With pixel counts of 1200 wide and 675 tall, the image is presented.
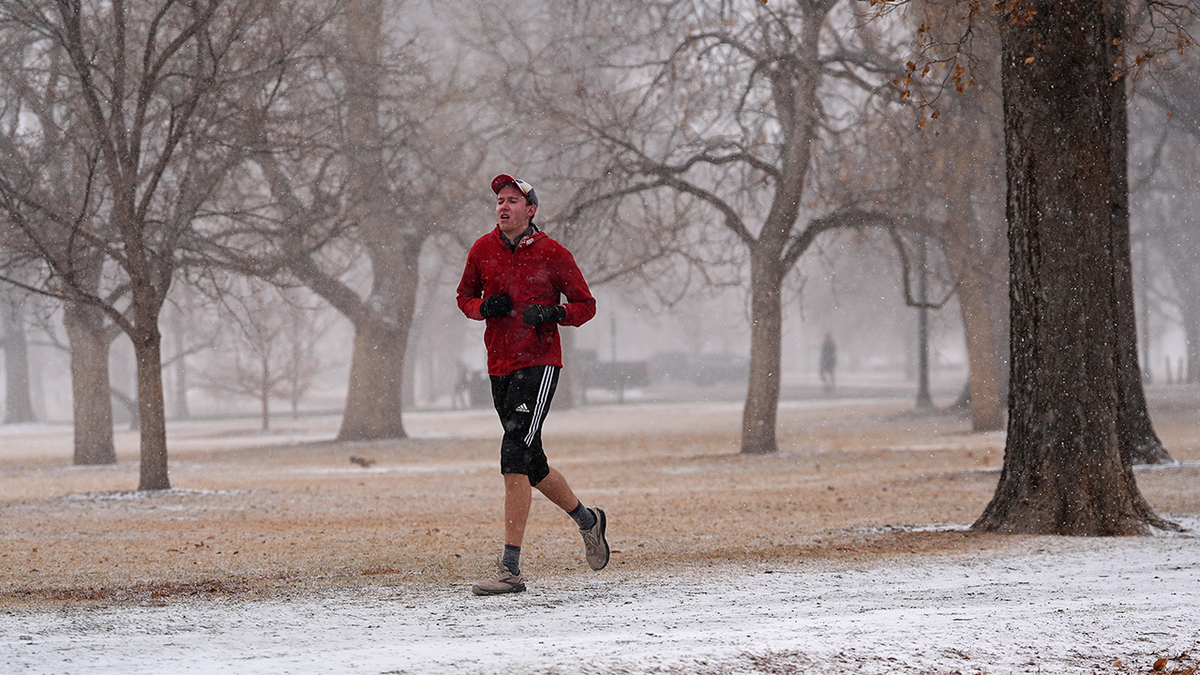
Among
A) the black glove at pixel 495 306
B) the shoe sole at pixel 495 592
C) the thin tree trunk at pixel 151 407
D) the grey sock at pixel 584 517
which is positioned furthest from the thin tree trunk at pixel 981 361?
the black glove at pixel 495 306

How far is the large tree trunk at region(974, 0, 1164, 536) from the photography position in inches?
350

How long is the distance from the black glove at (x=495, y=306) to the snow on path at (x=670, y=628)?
1.39 meters

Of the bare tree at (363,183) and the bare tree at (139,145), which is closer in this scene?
the bare tree at (139,145)

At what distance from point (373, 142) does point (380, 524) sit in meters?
11.8

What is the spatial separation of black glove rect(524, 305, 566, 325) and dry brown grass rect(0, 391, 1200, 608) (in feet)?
6.15

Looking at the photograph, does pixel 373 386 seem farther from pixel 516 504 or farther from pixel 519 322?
pixel 519 322

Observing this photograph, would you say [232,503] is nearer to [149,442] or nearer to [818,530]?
[149,442]

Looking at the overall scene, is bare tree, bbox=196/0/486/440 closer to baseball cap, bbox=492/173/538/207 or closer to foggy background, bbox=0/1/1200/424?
foggy background, bbox=0/1/1200/424

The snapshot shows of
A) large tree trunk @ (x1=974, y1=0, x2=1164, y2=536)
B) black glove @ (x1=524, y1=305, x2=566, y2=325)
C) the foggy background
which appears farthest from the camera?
the foggy background

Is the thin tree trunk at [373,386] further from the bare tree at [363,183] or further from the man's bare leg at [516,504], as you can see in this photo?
the man's bare leg at [516,504]

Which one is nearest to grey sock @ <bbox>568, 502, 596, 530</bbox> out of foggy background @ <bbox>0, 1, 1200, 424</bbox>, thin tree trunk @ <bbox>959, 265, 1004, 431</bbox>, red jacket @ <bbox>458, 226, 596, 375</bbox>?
red jacket @ <bbox>458, 226, 596, 375</bbox>

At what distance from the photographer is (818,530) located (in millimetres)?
10031

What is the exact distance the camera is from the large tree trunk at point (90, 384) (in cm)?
2041

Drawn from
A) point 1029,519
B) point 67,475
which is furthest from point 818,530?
point 67,475
